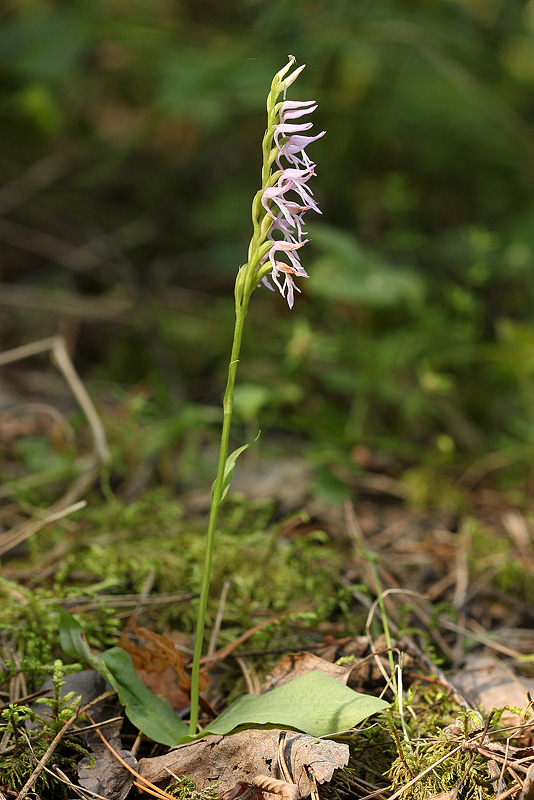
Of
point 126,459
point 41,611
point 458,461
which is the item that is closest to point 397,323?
point 458,461

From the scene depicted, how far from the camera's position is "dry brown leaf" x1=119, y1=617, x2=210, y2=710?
5.12 feet

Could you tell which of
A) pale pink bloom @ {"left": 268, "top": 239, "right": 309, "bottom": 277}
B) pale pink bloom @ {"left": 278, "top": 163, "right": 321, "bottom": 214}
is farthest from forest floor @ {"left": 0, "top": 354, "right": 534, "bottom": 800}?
pale pink bloom @ {"left": 278, "top": 163, "right": 321, "bottom": 214}

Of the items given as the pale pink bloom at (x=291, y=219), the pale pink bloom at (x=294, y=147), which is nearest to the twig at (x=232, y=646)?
the pale pink bloom at (x=291, y=219)

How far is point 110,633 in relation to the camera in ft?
5.85

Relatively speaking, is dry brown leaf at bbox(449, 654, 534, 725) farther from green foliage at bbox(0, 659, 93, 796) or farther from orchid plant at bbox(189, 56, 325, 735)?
green foliage at bbox(0, 659, 93, 796)

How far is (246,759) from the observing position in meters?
1.28

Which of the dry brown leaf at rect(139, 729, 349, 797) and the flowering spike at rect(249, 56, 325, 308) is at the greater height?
the flowering spike at rect(249, 56, 325, 308)

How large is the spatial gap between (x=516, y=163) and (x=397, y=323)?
2.08 metres

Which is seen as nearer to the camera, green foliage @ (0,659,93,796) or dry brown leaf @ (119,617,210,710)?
green foliage @ (0,659,93,796)

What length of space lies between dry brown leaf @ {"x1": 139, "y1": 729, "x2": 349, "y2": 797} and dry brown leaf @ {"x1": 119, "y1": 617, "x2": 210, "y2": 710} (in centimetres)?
23

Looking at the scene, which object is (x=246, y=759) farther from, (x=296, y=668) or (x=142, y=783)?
(x=296, y=668)

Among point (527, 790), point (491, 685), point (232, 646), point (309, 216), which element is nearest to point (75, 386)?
point (232, 646)

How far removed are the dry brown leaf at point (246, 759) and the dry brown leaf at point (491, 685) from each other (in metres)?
0.54

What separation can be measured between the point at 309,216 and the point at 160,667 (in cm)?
398
